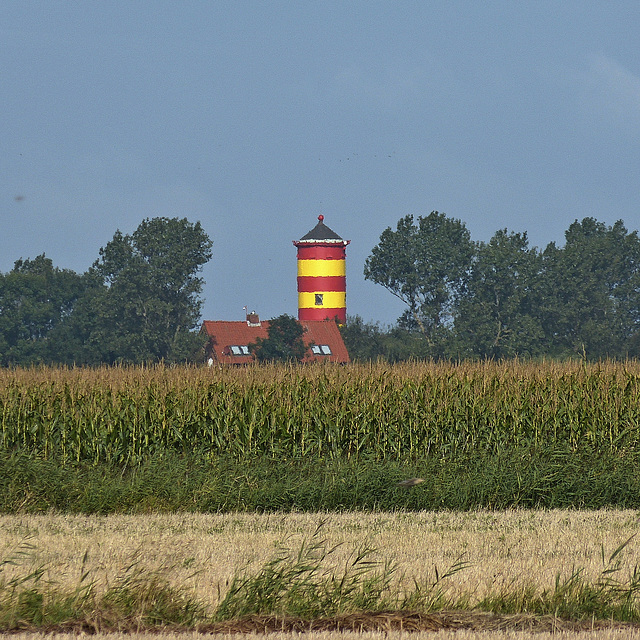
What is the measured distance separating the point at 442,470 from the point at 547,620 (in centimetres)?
873

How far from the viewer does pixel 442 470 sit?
1697 cm

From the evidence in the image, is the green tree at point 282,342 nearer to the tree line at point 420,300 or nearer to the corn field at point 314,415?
the tree line at point 420,300

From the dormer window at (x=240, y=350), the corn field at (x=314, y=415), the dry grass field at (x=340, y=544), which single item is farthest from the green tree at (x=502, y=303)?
the dry grass field at (x=340, y=544)

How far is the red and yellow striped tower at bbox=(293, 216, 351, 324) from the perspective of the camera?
265ft

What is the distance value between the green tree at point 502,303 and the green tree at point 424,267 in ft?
4.86

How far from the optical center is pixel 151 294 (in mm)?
82125

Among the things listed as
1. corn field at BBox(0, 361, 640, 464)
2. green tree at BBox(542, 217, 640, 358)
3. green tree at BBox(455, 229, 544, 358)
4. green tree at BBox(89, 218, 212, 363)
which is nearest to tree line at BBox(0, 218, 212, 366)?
green tree at BBox(89, 218, 212, 363)

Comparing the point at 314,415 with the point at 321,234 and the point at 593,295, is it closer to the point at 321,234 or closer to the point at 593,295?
the point at 321,234

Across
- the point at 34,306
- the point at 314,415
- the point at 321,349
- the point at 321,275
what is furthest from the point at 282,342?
the point at 314,415

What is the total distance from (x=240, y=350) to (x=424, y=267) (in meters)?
16.9

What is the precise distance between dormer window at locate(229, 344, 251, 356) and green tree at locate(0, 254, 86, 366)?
1341 centimetres

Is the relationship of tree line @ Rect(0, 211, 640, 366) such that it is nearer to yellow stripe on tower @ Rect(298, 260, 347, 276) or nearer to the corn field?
yellow stripe on tower @ Rect(298, 260, 347, 276)

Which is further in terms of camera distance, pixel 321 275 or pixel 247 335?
pixel 321 275

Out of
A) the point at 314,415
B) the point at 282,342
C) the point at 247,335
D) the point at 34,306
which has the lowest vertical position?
the point at 314,415
